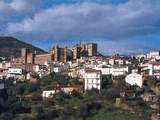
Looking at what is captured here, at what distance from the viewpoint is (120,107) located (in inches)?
2002

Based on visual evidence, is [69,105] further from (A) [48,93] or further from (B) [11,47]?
(B) [11,47]

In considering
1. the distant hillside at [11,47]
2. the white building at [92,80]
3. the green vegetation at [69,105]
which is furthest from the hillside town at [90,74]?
the distant hillside at [11,47]

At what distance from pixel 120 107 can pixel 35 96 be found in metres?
9.12

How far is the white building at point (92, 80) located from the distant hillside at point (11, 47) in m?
38.4

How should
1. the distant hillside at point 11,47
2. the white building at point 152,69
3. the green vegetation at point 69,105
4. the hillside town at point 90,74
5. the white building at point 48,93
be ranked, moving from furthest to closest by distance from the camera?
the distant hillside at point 11,47 → the white building at point 152,69 → the white building at point 48,93 → the hillside town at point 90,74 → the green vegetation at point 69,105

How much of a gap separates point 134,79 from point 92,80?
3580 millimetres

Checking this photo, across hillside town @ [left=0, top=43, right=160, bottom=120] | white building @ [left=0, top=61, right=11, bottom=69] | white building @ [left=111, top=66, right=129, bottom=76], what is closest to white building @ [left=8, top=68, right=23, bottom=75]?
hillside town @ [left=0, top=43, right=160, bottom=120]

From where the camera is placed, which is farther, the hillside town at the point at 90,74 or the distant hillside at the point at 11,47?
the distant hillside at the point at 11,47

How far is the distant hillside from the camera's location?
329 feet

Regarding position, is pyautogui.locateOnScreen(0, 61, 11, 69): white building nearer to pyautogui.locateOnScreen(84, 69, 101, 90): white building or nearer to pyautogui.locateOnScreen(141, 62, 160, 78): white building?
pyautogui.locateOnScreen(141, 62, 160, 78): white building

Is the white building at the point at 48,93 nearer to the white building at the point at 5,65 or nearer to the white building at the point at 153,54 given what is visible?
the white building at the point at 5,65

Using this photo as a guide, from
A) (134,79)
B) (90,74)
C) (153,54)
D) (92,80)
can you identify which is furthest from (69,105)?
(153,54)

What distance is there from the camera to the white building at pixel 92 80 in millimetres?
58200

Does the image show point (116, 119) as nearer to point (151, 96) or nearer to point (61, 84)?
point (151, 96)
